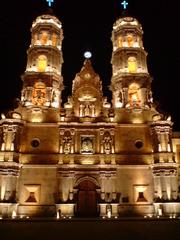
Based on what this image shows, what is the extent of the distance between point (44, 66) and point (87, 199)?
50.1ft

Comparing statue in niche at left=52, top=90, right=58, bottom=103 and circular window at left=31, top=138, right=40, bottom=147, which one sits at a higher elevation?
statue in niche at left=52, top=90, right=58, bottom=103

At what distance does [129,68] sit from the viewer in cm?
3431

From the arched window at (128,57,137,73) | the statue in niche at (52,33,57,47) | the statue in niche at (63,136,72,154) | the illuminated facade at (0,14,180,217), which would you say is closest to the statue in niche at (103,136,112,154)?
the illuminated facade at (0,14,180,217)

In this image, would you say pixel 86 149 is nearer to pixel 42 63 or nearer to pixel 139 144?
pixel 139 144

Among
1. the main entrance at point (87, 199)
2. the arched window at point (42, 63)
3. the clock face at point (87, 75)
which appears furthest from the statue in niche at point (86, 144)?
the arched window at point (42, 63)

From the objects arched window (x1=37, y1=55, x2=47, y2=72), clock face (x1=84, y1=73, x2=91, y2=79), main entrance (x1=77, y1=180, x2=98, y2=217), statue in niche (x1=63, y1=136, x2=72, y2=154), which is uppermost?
arched window (x1=37, y1=55, x2=47, y2=72)

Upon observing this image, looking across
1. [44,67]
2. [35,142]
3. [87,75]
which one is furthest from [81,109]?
[44,67]

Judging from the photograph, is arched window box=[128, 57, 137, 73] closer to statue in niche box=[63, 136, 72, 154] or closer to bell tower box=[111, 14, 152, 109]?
bell tower box=[111, 14, 152, 109]

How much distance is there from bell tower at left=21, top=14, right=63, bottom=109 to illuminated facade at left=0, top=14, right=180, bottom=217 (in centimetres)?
11

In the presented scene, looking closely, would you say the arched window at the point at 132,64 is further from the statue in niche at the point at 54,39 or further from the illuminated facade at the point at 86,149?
the statue in niche at the point at 54,39

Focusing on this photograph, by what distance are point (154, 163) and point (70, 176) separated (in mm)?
7986

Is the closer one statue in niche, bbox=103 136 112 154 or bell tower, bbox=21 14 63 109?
statue in niche, bbox=103 136 112 154

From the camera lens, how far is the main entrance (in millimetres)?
27859

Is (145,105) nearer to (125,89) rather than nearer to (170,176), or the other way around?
(125,89)
